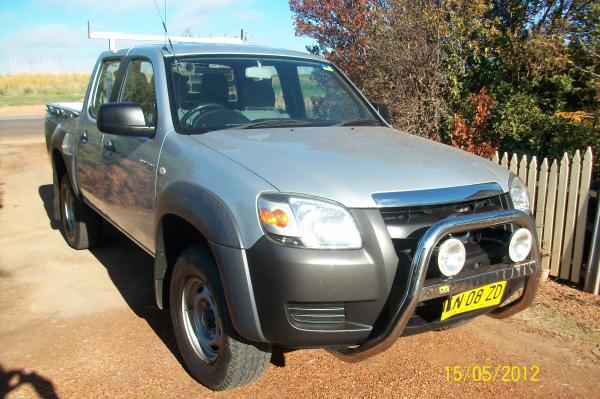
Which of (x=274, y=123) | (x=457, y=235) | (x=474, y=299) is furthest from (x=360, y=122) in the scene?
(x=474, y=299)

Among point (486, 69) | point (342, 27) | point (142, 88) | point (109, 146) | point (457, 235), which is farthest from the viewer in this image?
point (342, 27)

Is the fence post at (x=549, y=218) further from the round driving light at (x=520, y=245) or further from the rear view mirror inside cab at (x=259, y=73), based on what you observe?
the rear view mirror inside cab at (x=259, y=73)

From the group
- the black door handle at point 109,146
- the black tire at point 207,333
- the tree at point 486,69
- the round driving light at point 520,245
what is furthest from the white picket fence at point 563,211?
the black door handle at point 109,146

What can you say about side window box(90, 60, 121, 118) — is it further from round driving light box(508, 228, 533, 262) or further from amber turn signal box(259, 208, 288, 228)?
round driving light box(508, 228, 533, 262)

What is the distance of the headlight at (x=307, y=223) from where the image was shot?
2488mm

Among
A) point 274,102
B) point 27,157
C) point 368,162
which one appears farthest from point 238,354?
point 27,157

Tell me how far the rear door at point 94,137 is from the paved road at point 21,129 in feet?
38.9

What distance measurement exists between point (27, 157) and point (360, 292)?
11513 millimetres

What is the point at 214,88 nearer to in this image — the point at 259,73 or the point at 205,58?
the point at 205,58

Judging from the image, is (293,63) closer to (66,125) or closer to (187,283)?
(187,283)

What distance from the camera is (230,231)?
2.59 metres

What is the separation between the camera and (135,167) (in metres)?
3.73

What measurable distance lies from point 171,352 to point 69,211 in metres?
2.93
